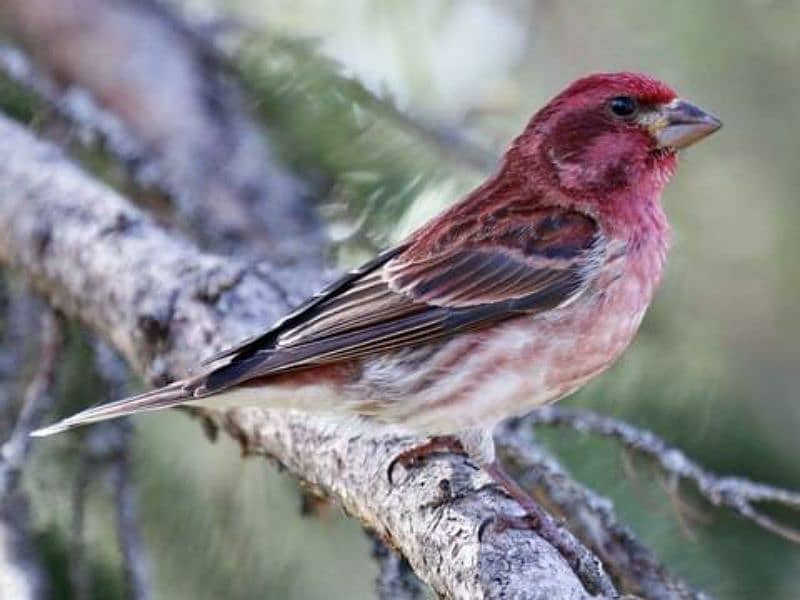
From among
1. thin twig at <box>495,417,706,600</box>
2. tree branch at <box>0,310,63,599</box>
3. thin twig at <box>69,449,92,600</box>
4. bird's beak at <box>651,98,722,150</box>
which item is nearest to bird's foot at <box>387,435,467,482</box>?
thin twig at <box>495,417,706,600</box>

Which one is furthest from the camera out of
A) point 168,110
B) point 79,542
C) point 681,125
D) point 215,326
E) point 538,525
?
point 168,110

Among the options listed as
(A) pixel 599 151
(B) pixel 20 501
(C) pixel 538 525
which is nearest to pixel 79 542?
(B) pixel 20 501

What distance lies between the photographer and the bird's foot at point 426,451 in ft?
10.9

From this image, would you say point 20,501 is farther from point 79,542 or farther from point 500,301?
point 500,301

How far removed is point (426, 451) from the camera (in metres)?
3.49

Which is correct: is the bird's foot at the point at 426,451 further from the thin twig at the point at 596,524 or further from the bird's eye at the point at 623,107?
the bird's eye at the point at 623,107

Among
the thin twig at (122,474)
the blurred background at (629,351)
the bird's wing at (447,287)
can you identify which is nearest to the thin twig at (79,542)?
the thin twig at (122,474)

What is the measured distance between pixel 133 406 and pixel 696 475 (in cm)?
122

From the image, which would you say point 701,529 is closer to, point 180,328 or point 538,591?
point 538,591

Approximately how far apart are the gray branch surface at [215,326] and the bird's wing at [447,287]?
0.55 ft

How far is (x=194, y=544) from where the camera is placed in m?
3.79

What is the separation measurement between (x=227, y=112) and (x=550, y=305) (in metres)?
1.42

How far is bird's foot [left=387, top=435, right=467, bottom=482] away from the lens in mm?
3326

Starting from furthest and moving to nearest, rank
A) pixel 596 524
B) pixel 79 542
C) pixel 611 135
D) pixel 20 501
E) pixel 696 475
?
pixel 611 135 < pixel 20 501 < pixel 79 542 < pixel 596 524 < pixel 696 475
